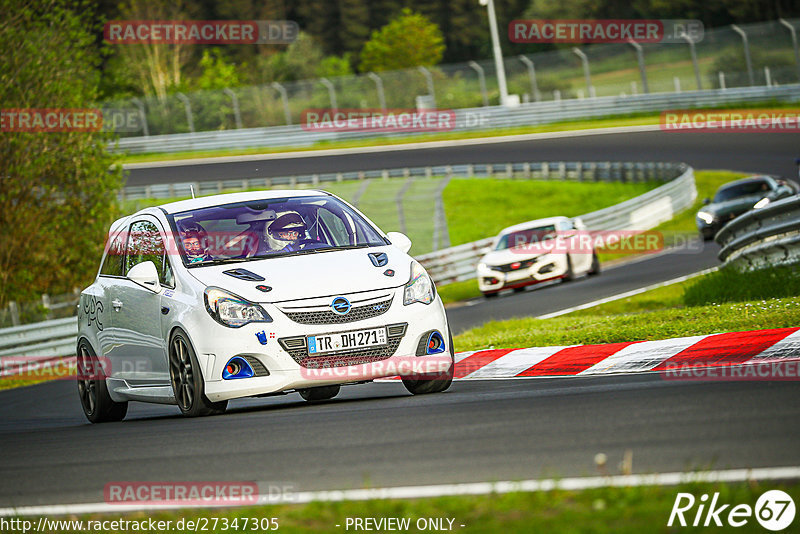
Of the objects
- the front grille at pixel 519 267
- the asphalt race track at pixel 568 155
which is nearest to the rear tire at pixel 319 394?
the front grille at pixel 519 267

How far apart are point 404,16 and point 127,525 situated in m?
94.1

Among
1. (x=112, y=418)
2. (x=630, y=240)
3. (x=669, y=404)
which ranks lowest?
(x=630, y=240)

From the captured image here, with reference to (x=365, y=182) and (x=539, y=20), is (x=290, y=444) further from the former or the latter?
(x=539, y=20)

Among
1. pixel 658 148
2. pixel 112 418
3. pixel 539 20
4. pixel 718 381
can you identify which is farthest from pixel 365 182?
pixel 539 20

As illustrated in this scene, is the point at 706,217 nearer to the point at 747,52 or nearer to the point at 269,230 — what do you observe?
the point at 269,230

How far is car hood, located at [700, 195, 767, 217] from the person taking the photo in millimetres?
25578

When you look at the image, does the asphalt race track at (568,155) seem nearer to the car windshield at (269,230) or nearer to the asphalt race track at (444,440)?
the car windshield at (269,230)

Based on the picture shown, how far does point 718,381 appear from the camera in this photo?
695cm

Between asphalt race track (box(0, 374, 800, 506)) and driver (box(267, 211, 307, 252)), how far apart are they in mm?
1293

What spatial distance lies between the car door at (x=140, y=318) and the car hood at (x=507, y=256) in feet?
44.5

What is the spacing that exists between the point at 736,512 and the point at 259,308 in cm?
462

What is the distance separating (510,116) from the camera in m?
49.7

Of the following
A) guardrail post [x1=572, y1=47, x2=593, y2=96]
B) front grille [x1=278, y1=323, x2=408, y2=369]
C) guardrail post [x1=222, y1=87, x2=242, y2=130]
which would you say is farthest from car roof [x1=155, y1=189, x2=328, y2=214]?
guardrail post [x1=222, y1=87, x2=242, y2=130]

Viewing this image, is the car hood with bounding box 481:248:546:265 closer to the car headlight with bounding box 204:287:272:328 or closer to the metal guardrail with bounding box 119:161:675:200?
the car headlight with bounding box 204:287:272:328
